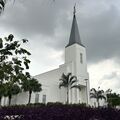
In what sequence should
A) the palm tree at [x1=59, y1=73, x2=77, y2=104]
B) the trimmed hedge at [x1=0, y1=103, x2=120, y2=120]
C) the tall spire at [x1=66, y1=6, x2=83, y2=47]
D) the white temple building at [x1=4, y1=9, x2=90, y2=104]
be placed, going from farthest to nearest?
the tall spire at [x1=66, y1=6, x2=83, y2=47]
the palm tree at [x1=59, y1=73, x2=77, y2=104]
the white temple building at [x1=4, y1=9, x2=90, y2=104]
the trimmed hedge at [x1=0, y1=103, x2=120, y2=120]

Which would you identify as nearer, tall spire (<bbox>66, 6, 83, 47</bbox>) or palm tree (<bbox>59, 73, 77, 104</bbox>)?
palm tree (<bbox>59, 73, 77, 104</bbox>)

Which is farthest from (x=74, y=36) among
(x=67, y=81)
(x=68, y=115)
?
(x=68, y=115)

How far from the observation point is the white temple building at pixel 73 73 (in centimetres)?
5306

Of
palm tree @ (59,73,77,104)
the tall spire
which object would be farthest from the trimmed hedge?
the tall spire

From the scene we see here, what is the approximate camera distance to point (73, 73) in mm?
59375

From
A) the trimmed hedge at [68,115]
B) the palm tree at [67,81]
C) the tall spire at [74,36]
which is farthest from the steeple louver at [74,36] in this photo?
the trimmed hedge at [68,115]

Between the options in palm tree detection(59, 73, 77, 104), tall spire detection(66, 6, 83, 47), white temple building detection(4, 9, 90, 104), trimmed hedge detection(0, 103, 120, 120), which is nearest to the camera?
trimmed hedge detection(0, 103, 120, 120)

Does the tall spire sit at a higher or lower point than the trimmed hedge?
higher

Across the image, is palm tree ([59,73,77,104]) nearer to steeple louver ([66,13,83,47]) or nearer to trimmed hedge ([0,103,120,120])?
steeple louver ([66,13,83,47])

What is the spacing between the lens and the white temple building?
53062 millimetres

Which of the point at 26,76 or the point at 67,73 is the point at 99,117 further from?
the point at 67,73

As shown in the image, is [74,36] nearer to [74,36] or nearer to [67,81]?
[74,36]

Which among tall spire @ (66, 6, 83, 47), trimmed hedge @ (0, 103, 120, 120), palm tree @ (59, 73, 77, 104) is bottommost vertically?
trimmed hedge @ (0, 103, 120, 120)

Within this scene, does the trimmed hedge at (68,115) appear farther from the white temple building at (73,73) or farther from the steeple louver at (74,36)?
the steeple louver at (74,36)
